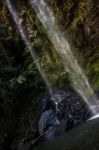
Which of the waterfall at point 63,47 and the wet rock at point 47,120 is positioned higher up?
the waterfall at point 63,47

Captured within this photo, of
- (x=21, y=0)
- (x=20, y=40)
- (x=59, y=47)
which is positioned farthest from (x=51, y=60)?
(x=21, y=0)

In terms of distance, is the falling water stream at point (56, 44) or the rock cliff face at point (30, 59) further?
the falling water stream at point (56, 44)

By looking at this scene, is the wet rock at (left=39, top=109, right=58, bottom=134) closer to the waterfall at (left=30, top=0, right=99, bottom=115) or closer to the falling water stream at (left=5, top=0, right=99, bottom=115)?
the falling water stream at (left=5, top=0, right=99, bottom=115)

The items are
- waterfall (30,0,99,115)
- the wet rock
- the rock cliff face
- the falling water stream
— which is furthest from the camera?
the falling water stream

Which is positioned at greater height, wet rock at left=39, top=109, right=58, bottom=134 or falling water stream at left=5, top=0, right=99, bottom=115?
falling water stream at left=5, top=0, right=99, bottom=115

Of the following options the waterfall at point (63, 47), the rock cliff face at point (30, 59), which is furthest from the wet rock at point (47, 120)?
the waterfall at point (63, 47)

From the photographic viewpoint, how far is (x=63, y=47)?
18641mm

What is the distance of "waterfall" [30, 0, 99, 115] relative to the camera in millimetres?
17270

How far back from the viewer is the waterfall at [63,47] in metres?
17.3

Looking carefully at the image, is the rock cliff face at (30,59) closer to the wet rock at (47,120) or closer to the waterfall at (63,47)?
the waterfall at (63,47)

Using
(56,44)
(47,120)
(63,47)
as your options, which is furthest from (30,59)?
(47,120)

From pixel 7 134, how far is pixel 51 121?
2.12 meters

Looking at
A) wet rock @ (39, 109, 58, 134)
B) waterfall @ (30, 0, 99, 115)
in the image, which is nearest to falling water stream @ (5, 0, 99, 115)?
waterfall @ (30, 0, 99, 115)

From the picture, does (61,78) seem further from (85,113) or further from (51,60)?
(85,113)
